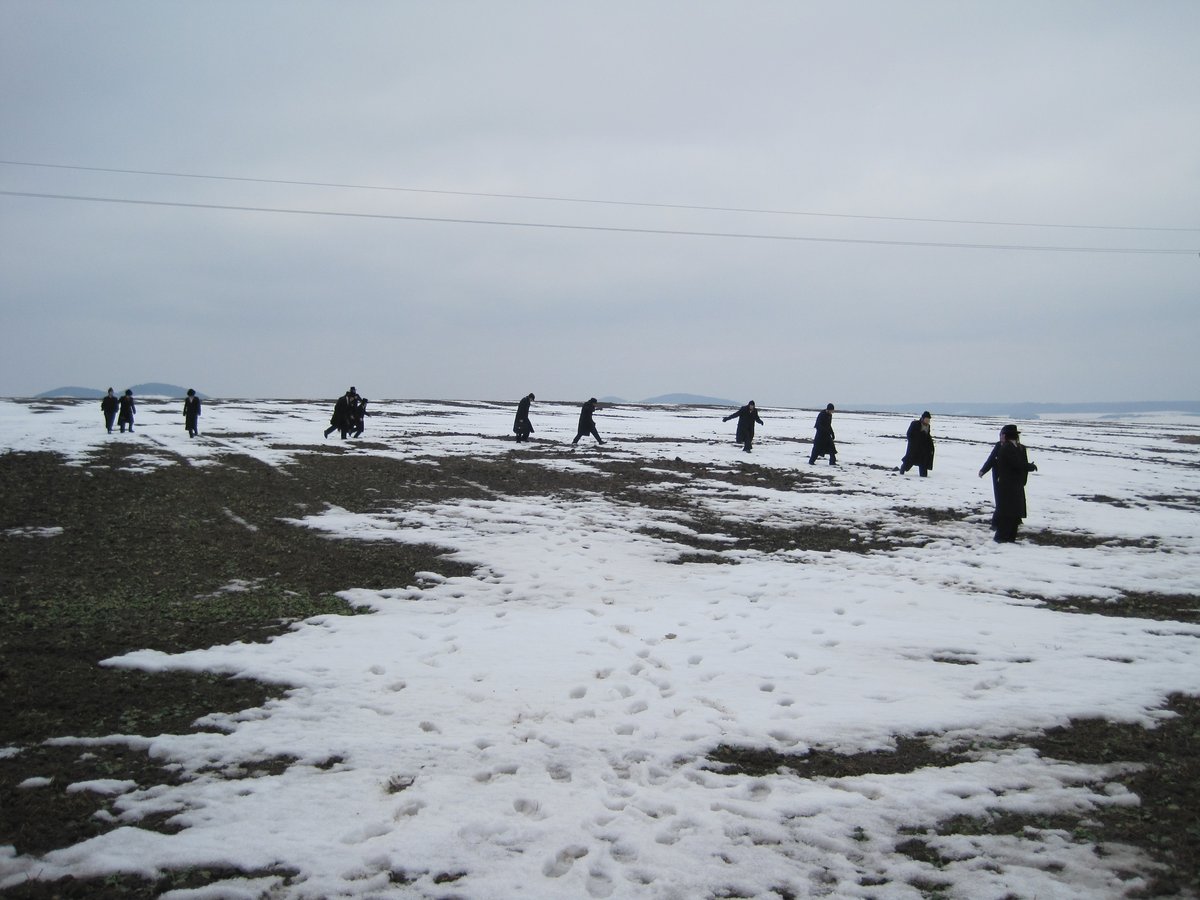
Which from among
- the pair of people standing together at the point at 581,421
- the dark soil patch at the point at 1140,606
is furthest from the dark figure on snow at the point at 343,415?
the dark soil patch at the point at 1140,606

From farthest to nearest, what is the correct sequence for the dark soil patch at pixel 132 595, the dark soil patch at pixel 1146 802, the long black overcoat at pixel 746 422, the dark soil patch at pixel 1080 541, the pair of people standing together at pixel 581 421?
1. the pair of people standing together at pixel 581 421
2. the long black overcoat at pixel 746 422
3. the dark soil patch at pixel 1080 541
4. the dark soil patch at pixel 132 595
5. the dark soil patch at pixel 1146 802

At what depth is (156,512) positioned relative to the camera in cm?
1454

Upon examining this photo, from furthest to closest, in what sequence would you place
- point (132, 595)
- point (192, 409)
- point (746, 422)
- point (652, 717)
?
point (192, 409)
point (746, 422)
point (132, 595)
point (652, 717)

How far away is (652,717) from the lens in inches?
244

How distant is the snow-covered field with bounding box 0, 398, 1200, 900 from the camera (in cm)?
407

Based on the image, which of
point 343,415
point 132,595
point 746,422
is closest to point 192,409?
point 343,415

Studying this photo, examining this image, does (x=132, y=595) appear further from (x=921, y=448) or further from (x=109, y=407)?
(x=109, y=407)

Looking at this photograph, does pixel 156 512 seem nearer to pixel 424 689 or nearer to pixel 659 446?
pixel 424 689

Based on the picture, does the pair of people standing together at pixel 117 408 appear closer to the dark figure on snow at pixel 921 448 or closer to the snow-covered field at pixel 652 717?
the snow-covered field at pixel 652 717

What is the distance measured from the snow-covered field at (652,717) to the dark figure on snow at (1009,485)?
→ 1.40 ft

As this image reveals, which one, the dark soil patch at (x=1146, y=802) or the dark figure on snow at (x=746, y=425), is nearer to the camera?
the dark soil patch at (x=1146, y=802)

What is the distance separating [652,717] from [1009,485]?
1102 centimetres

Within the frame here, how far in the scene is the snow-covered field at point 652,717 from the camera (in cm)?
407

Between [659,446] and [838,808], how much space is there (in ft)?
88.1
